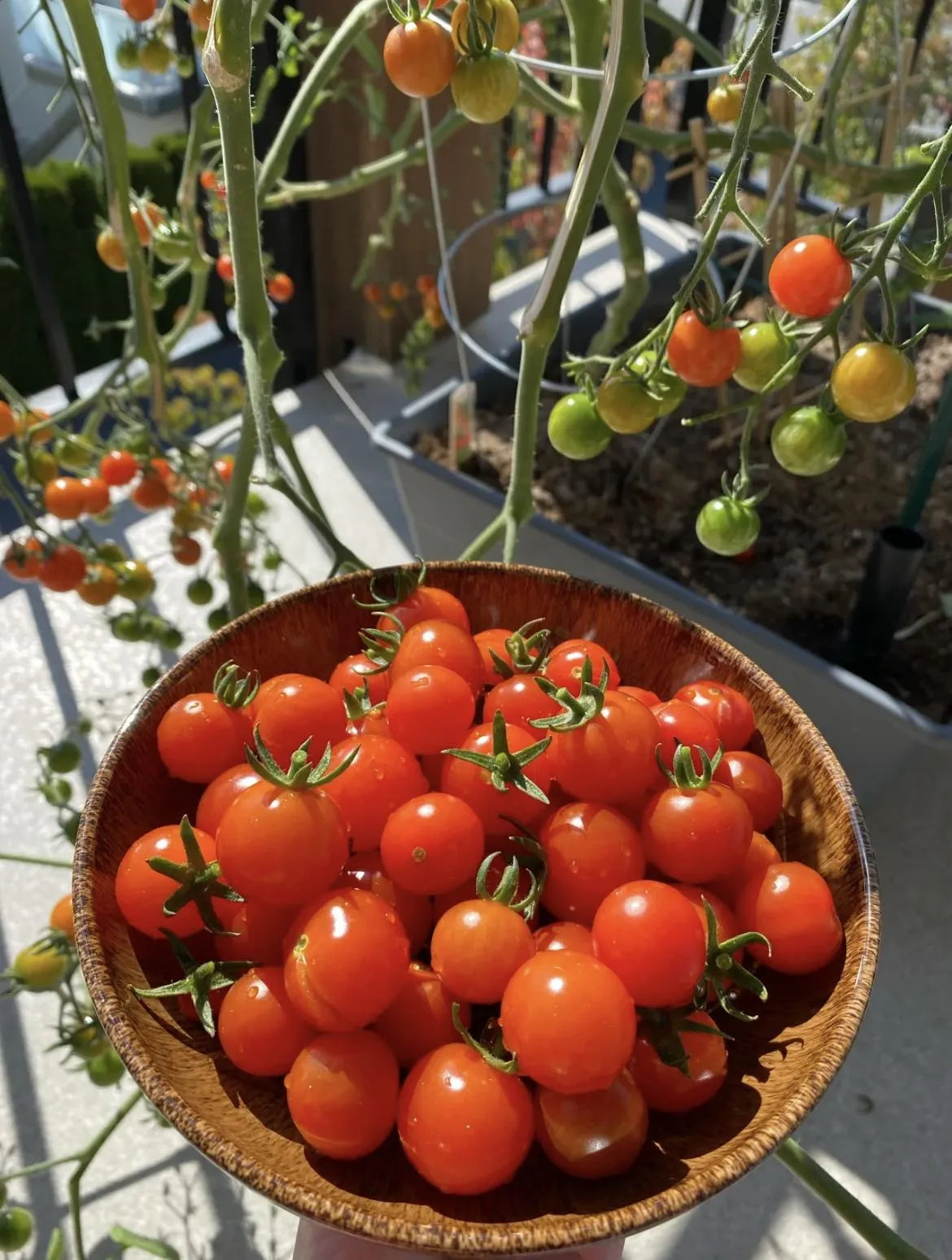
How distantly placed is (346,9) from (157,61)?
17.6 inches

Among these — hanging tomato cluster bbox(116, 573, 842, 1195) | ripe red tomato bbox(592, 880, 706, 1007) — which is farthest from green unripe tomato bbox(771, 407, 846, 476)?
ripe red tomato bbox(592, 880, 706, 1007)

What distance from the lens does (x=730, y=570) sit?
98 cm

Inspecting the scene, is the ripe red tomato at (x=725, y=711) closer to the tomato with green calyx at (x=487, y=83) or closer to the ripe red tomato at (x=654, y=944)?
the ripe red tomato at (x=654, y=944)

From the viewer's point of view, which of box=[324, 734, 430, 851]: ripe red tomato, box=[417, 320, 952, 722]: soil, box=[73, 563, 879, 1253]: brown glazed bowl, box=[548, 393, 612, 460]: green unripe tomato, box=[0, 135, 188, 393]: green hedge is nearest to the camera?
box=[73, 563, 879, 1253]: brown glazed bowl

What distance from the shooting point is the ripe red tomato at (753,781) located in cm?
50

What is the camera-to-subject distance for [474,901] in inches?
17.2

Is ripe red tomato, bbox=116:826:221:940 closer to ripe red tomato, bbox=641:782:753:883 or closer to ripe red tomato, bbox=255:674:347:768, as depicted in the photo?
ripe red tomato, bbox=255:674:347:768

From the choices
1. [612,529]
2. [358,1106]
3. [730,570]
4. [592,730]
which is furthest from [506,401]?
[358,1106]

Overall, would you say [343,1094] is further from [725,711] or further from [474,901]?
[725,711]

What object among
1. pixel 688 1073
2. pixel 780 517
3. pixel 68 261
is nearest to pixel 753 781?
pixel 688 1073

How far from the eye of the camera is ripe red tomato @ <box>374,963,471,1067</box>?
1.45 ft

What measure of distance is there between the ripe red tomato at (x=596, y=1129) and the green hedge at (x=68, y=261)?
1.27 m

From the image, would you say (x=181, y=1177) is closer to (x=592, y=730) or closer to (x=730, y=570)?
(x=592, y=730)

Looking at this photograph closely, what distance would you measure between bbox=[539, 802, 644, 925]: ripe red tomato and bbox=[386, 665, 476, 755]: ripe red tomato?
7 cm
